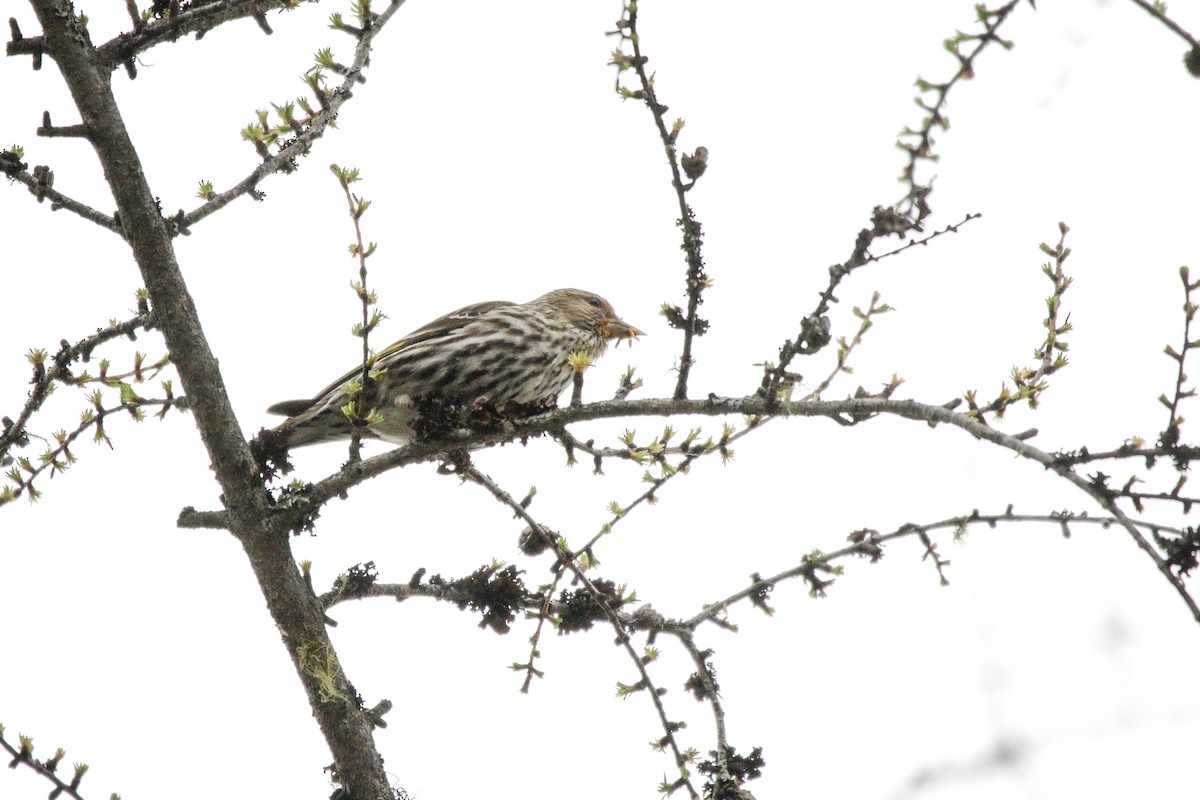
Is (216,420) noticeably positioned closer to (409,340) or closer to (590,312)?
(409,340)

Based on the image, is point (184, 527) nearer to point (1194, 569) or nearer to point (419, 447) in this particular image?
point (419, 447)

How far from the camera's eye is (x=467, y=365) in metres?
6.37

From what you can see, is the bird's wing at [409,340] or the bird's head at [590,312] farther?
the bird's head at [590,312]

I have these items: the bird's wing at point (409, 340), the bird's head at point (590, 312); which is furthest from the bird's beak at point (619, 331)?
the bird's wing at point (409, 340)

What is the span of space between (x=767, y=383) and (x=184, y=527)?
244 cm

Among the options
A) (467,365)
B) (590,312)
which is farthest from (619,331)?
(467,365)

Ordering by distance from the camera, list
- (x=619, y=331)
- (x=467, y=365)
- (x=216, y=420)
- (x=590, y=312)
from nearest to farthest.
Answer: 1. (x=216, y=420)
2. (x=467, y=365)
3. (x=619, y=331)
4. (x=590, y=312)

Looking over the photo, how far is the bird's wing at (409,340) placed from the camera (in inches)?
249

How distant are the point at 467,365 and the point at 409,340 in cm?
44

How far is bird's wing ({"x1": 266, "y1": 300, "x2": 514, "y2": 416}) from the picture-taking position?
6316 mm

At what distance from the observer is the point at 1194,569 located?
2.75 metres

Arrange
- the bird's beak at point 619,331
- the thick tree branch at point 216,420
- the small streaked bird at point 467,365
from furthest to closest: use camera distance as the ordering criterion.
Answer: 1. the bird's beak at point 619,331
2. the small streaked bird at point 467,365
3. the thick tree branch at point 216,420

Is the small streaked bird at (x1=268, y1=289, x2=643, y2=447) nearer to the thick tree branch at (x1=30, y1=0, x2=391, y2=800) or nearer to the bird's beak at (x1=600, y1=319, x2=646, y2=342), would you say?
the bird's beak at (x1=600, y1=319, x2=646, y2=342)

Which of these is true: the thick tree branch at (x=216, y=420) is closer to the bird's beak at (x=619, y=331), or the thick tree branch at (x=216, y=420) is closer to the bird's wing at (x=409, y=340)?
the bird's wing at (x=409, y=340)
